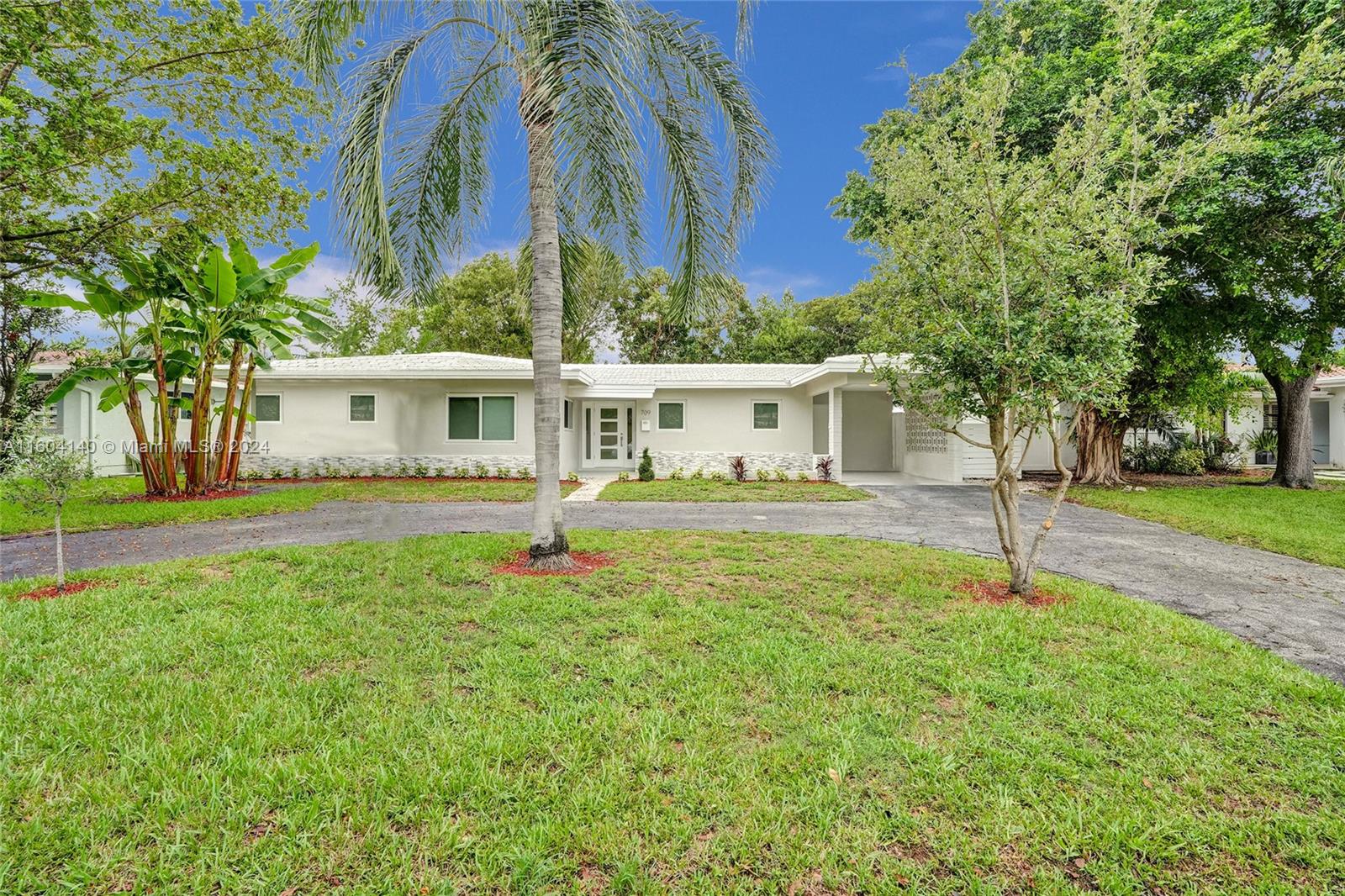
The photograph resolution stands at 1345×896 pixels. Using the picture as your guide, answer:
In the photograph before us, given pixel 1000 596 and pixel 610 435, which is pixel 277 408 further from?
pixel 1000 596

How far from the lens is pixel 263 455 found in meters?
15.1

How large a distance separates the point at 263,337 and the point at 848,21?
1295 centimetres

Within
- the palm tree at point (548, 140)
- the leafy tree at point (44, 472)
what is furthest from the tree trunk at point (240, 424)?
the palm tree at point (548, 140)

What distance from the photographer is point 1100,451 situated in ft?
46.3

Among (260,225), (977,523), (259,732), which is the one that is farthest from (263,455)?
(977,523)

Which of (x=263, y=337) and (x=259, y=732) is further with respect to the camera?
(x=263, y=337)

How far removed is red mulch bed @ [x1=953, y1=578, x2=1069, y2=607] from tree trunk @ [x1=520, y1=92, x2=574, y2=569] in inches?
150

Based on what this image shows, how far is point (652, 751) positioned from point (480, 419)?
13.6m

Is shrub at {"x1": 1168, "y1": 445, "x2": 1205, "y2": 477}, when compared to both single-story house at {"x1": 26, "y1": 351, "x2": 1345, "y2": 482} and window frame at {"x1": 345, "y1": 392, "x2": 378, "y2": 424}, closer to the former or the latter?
single-story house at {"x1": 26, "y1": 351, "x2": 1345, "y2": 482}

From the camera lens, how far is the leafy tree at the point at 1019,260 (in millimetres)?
4301

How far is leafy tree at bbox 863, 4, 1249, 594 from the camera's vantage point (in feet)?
Result: 14.1

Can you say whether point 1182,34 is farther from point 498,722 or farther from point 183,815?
point 183,815

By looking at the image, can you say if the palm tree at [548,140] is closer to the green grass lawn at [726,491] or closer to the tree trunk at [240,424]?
the green grass lawn at [726,491]

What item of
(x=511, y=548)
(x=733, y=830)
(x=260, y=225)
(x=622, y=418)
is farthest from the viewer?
(x=622, y=418)
